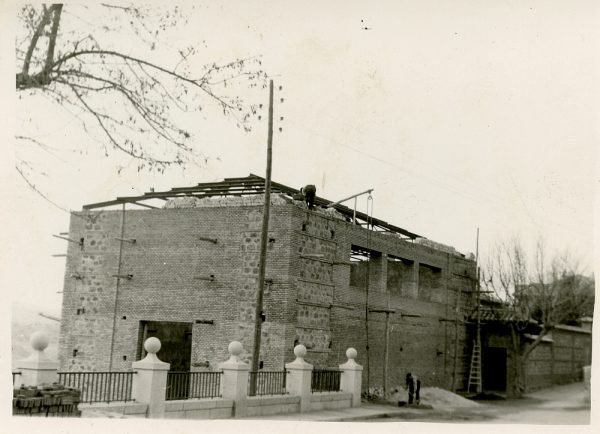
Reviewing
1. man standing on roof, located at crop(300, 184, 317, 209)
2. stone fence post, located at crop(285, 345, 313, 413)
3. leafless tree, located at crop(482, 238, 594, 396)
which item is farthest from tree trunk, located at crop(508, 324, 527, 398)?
stone fence post, located at crop(285, 345, 313, 413)

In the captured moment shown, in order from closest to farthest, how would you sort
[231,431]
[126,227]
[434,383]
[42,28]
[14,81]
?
[42,28] < [14,81] < [231,431] < [126,227] < [434,383]

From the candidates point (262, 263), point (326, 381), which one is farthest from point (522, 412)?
point (262, 263)

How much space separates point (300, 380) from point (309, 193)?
6654mm

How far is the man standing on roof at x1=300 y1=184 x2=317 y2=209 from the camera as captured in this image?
23.4 m

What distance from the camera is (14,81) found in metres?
11.3

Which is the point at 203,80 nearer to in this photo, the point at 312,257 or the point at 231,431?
the point at 231,431

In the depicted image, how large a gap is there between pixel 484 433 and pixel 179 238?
45.9ft

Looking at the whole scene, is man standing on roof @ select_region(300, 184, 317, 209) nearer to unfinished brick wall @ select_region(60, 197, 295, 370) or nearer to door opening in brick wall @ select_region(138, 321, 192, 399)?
unfinished brick wall @ select_region(60, 197, 295, 370)

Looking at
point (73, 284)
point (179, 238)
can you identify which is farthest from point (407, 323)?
point (73, 284)

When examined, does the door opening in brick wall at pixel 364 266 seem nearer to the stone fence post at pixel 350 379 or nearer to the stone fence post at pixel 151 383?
the stone fence post at pixel 350 379

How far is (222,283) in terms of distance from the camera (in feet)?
77.2

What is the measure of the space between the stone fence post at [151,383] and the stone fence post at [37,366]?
2669mm

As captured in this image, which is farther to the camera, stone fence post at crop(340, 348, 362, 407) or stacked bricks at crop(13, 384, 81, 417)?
stone fence post at crop(340, 348, 362, 407)

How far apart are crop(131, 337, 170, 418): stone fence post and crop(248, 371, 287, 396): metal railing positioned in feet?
13.1
